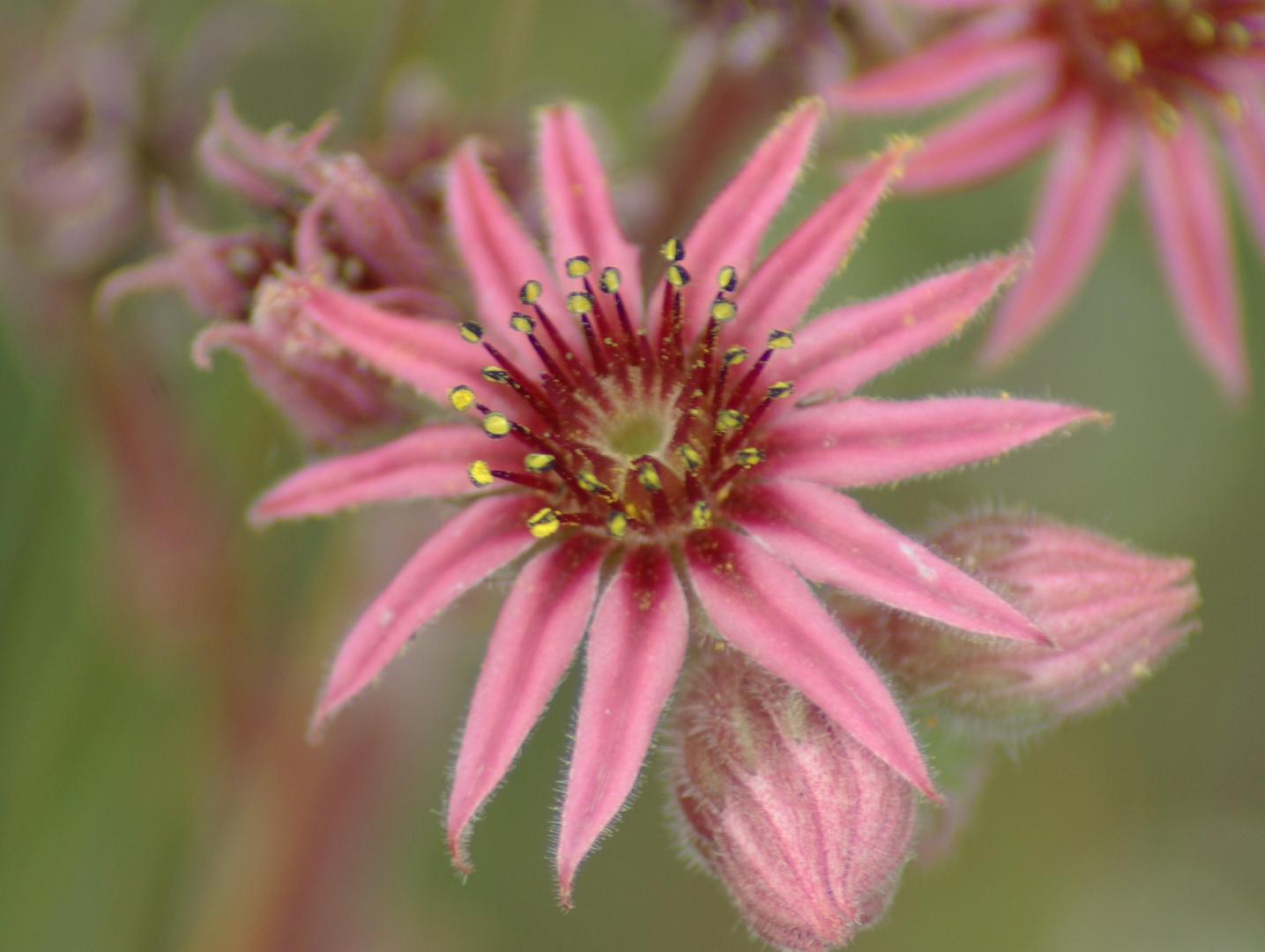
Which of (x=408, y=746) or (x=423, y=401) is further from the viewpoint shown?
(x=408, y=746)

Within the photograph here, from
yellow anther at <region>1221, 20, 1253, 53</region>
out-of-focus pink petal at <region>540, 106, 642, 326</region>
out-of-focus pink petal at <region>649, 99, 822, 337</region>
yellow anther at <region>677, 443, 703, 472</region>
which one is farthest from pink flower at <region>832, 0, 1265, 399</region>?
yellow anther at <region>677, 443, 703, 472</region>

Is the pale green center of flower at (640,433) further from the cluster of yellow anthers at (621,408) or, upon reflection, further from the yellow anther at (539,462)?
the yellow anther at (539,462)

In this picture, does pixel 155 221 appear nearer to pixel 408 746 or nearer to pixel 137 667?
pixel 137 667

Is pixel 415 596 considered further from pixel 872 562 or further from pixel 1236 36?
pixel 1236 36

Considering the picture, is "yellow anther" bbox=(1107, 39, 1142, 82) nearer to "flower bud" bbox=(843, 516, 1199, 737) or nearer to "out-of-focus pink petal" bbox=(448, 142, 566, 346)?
"flower bud" bbox=(843, 516, 1199, 737)

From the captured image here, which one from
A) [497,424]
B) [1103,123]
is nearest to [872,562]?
[497,424]

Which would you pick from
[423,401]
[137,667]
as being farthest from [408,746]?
[423,401]

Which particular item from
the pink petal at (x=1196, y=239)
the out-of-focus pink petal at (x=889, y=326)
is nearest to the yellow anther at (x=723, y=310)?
the out-of-focus pink petal at (x=889, y=326)
